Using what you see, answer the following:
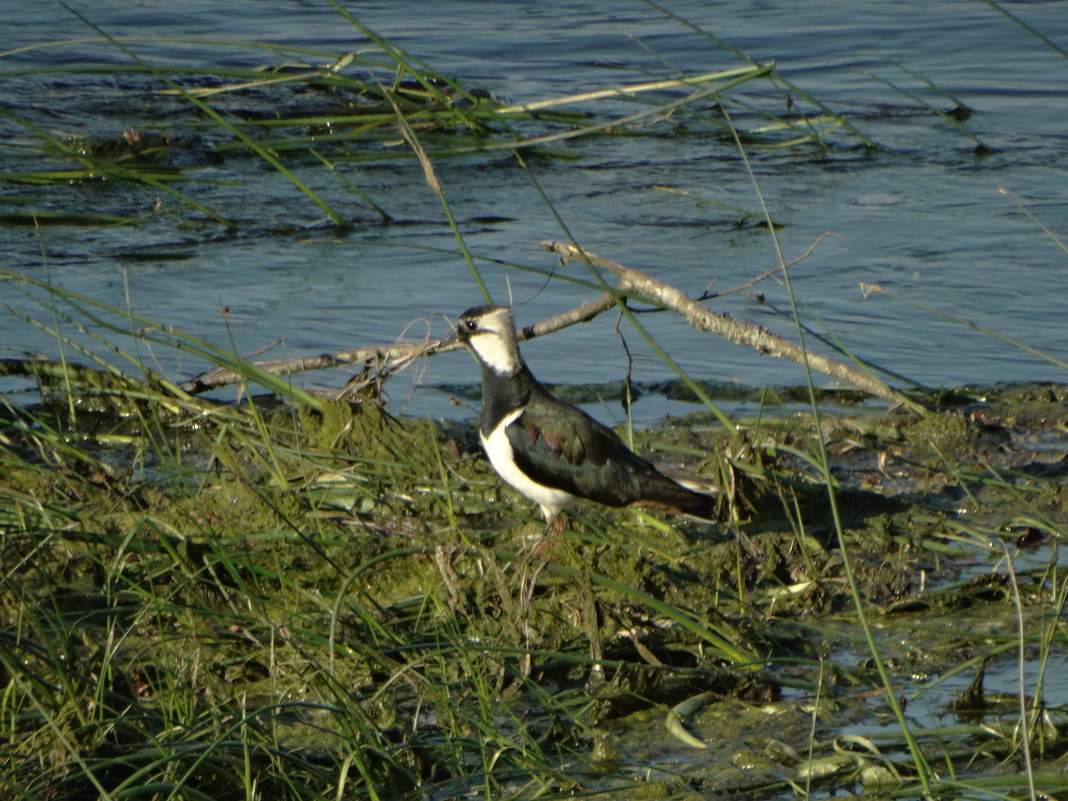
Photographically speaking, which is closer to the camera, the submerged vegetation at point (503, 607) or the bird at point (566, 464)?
the submerged vegetation at point (503, 607)

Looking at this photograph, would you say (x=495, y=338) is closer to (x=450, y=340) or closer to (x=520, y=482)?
(x=450, y=340)

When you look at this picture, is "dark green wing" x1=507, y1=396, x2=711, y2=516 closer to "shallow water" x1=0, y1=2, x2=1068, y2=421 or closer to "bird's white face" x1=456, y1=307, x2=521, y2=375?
"bird's white face" x1=456, y1=307, x2=521, y2=375

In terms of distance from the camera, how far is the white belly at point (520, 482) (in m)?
4.55

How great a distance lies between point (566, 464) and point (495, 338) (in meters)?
0.62

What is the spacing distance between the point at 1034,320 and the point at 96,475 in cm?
454

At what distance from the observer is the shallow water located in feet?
22.5

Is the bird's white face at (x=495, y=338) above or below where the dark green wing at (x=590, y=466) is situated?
above

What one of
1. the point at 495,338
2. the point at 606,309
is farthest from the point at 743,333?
the point at 495,338

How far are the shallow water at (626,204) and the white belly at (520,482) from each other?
65cm

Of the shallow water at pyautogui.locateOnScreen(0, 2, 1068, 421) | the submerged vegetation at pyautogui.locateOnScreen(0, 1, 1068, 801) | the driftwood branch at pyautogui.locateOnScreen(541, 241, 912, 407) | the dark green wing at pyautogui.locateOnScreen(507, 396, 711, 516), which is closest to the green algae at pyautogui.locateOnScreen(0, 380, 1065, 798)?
the submerged vegetation at pyautogui.locateOnScreen(0, 1, 1068, 801)

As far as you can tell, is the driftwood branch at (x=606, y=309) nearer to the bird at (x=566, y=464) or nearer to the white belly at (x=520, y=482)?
the bird at (x=566, y=464)

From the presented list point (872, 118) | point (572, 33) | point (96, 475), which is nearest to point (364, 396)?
point (96, 475)

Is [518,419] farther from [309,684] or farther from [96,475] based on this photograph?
[309,684]

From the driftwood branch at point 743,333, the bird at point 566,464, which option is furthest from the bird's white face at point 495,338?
the driftwood branch at point 743,333
